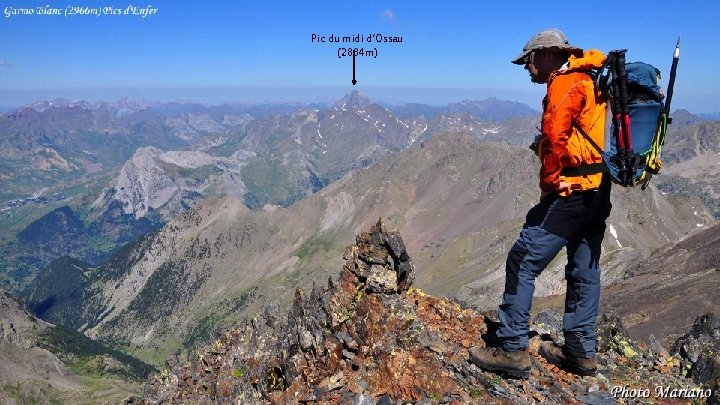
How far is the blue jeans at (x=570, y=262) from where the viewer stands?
39.5ft

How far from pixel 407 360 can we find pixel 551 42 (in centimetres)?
832

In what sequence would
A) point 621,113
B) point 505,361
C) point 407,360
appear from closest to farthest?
point 621,113, point 505,361, point 407,360

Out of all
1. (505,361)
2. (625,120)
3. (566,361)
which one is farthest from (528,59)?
(566,361)

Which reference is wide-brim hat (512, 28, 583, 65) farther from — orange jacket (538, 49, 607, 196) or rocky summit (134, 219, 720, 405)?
rocky summit (134, 219, 720, 405)

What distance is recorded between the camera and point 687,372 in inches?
655

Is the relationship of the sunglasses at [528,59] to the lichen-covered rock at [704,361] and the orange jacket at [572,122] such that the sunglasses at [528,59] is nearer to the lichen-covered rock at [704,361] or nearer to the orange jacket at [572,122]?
the orange jacket at [572,122]

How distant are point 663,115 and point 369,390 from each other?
30.6 ft

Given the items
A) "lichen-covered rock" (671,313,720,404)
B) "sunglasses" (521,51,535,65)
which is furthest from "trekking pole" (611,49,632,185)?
"lichen-covered rock" (671,313,720,404)

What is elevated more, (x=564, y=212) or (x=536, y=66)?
(x=536, y=66)

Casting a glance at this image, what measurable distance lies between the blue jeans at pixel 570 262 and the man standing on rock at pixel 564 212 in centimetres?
2

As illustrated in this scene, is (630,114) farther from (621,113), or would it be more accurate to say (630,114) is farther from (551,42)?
(551,42)

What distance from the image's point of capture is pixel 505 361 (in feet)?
41.8

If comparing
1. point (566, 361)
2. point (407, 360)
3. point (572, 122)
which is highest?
point (572, 122)

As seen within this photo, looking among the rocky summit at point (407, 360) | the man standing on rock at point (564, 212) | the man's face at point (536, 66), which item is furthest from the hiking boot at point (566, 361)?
the man's face at point (536, 66)
